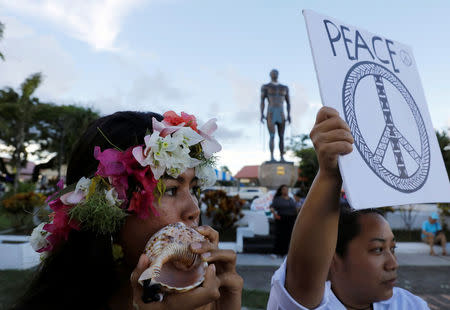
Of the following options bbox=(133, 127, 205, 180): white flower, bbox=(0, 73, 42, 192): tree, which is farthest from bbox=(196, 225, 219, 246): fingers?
bbox=(0, 73, 42, 192): tree

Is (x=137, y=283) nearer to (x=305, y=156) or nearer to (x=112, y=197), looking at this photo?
(x=112, y=197)

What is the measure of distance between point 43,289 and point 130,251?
420 mm

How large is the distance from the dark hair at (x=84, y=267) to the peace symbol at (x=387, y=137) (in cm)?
85

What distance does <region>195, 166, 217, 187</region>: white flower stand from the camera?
145 centimetres

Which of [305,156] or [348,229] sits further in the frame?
[305,156]

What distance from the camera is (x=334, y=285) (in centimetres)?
182

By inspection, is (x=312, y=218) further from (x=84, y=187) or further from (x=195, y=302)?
(x=84, y=187)

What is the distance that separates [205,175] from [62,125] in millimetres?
35657

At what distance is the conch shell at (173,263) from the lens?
98 centimetres

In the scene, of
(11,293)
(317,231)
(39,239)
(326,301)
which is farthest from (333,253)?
(11,293)

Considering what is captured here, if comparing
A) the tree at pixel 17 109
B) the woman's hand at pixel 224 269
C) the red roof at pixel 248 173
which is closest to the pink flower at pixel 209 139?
the woman's hand at pixel 224 269

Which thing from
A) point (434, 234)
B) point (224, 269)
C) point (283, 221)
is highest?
point (224, 269)

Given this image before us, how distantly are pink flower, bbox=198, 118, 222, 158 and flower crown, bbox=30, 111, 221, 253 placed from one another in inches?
3.1

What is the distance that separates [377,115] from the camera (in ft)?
4.81
